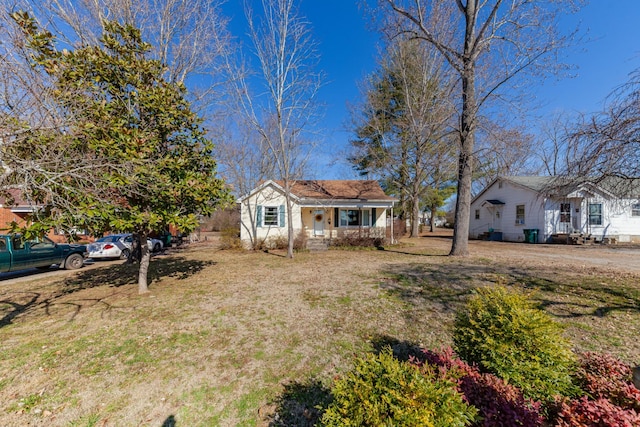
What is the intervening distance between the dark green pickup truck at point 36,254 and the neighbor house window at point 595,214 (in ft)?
97.0

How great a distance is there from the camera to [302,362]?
3.66 metres

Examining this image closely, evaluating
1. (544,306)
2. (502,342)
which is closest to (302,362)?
(502,342)

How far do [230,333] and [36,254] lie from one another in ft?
37.2

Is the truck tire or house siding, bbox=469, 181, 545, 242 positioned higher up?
house siding, bbox=469, 181, 545, 242

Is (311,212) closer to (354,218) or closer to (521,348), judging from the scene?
(354,218)

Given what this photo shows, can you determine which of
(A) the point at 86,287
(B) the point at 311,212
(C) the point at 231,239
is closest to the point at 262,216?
(C) the point at 231,239

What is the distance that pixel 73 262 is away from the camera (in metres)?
11.6

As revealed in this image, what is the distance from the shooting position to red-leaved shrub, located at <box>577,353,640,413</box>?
1.89 m

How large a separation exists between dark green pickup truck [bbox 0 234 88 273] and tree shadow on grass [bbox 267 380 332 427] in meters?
9.77

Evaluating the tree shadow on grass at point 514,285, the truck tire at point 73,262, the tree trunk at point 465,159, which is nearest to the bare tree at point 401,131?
the tree trunk at point 465,159

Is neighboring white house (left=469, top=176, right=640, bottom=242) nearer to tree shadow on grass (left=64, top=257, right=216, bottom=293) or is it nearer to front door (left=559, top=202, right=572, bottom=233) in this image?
front door (left=559, top=202, right=572, bottom=233)

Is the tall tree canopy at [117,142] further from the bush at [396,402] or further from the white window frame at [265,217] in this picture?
the white window frame at [265,217]

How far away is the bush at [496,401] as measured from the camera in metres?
1.89

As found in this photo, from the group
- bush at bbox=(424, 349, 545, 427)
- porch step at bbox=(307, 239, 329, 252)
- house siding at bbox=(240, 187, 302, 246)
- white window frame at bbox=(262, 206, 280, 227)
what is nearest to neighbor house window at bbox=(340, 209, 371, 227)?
porch step at bbox=(307, 239, 329, 252)
